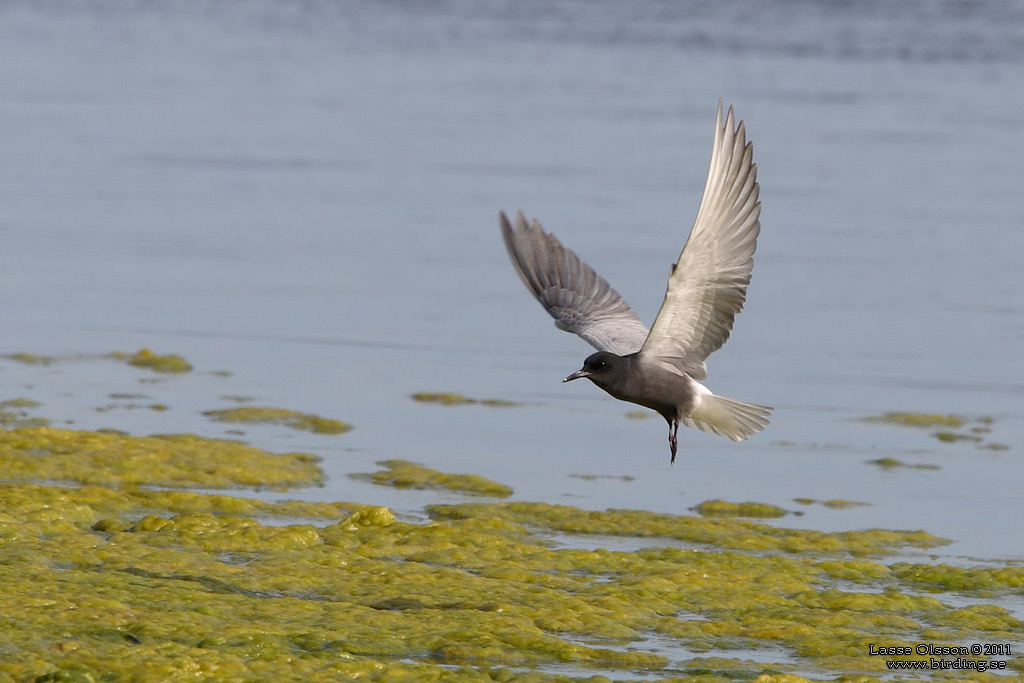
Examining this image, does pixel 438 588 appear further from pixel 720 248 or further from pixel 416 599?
pixel 720 248

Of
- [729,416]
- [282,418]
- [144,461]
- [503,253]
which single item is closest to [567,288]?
[729,416]

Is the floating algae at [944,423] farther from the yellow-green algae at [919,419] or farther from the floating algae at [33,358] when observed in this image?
the floating algae at [33,358]

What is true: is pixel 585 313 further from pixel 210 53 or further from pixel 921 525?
pixel 210 53

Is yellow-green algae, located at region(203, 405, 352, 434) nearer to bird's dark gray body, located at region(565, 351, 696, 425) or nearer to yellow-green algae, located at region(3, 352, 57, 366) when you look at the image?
yellow-green algae, located at region(3, 352, 57, 366)

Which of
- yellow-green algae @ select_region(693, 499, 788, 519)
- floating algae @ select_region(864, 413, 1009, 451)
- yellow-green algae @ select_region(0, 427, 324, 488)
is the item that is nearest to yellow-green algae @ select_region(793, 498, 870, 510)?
yellow-green algae @ select_region(693, 499, 788, 519)

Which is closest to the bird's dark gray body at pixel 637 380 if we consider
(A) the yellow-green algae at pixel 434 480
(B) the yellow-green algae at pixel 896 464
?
(A) the yellow-green algae at pixel 434 480

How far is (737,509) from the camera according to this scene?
927 centimetres

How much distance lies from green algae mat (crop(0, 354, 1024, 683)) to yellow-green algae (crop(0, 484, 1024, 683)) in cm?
1

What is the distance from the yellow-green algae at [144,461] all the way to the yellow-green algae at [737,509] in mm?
2071

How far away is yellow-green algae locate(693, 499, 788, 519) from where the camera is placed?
30.2ft

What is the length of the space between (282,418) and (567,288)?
92.4 inches

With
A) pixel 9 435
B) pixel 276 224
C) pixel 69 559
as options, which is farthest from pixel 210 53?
pixel 69 559

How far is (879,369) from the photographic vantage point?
1251 cm

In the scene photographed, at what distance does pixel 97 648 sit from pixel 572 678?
1.70m
